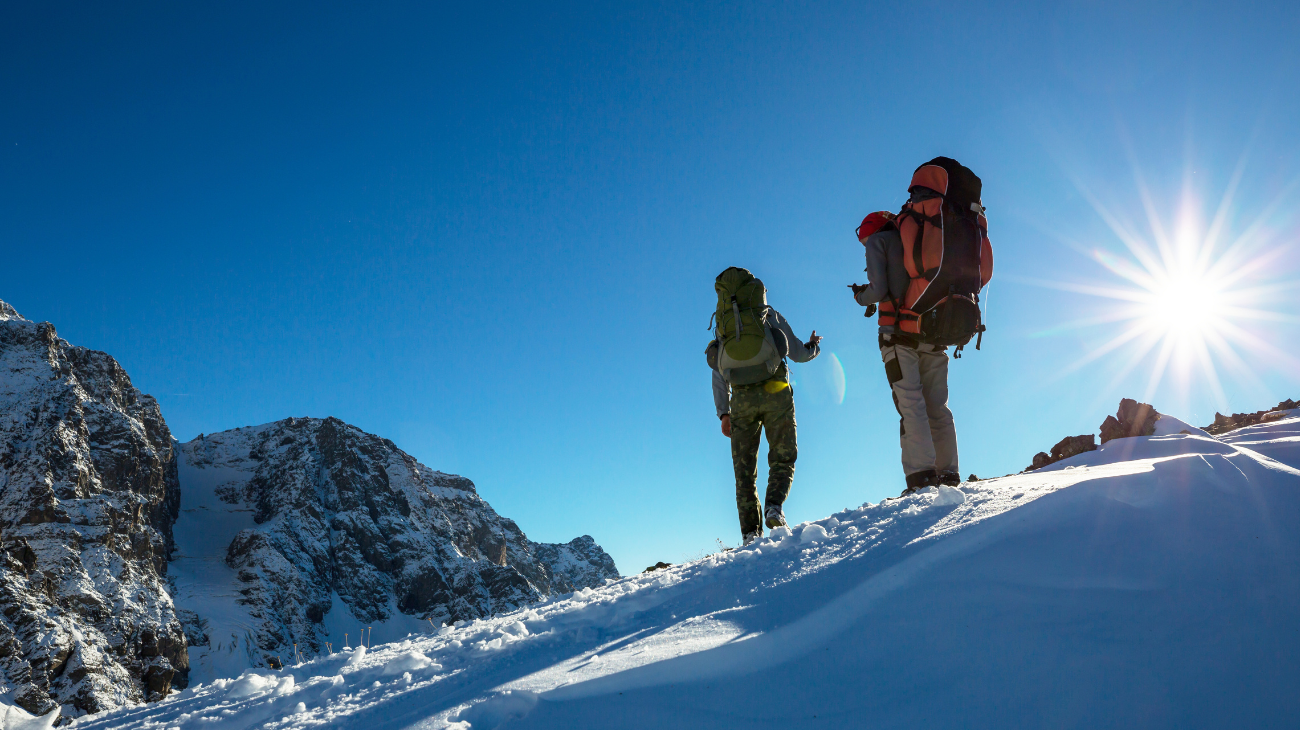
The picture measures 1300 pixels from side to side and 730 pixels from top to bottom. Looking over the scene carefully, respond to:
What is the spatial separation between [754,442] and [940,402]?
1.71 meters

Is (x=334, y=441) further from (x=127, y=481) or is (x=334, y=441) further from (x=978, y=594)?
(x=978, y=594)

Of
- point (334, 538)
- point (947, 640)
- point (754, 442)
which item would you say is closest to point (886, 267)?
point (754, 442)

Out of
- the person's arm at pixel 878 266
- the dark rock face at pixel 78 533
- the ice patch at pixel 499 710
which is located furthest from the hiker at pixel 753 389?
the dark rock face at pixel 78 533

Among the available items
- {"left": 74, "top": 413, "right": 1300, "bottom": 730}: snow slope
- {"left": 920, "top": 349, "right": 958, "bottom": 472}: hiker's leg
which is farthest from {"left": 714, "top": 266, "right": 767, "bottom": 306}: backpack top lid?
{"left": 74, "top": 413, "right": 1300, "bottom": 730}: snow slope

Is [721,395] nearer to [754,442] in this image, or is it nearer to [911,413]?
[754,442]

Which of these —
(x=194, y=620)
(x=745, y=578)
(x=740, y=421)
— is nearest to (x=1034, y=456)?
(x=740, y=421)

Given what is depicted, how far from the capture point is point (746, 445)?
6.02 m

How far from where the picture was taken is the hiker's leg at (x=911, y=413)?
500 centimetres

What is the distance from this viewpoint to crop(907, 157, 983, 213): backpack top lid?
490cm

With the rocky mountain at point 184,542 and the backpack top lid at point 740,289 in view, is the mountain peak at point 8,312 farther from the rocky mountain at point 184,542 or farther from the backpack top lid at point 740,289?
the backpack top lid at point 740,289

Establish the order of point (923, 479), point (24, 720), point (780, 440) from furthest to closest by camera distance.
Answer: point (780, 440)
point (923, 479)
point (24, 720)

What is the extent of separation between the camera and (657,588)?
311 centimetres

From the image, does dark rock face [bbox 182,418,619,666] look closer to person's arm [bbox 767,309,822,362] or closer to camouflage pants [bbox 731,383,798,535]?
camouflage pants [bbox 731,383,798,535]

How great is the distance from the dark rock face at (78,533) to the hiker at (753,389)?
79.3 meters
